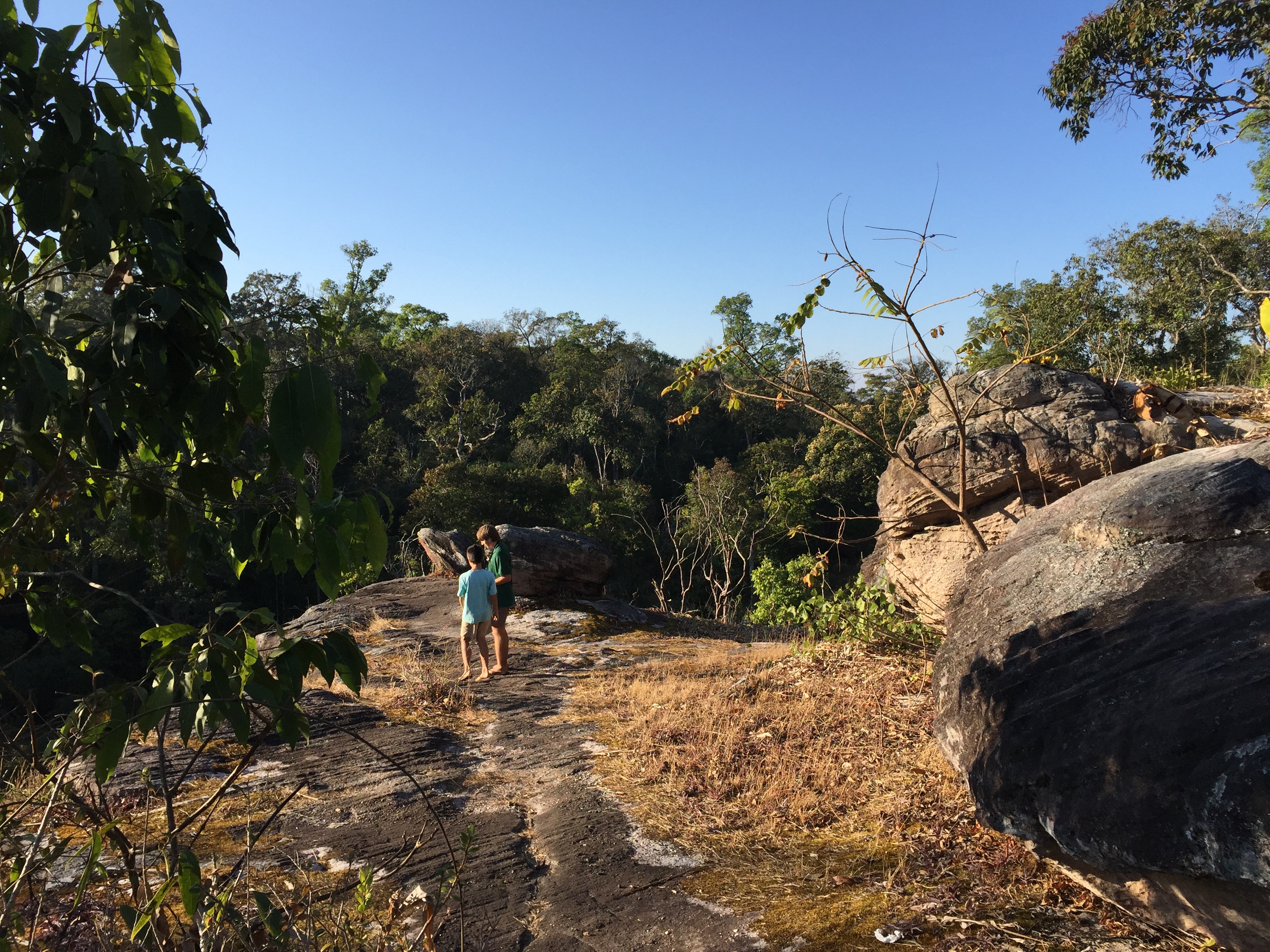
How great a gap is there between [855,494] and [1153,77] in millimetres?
14472

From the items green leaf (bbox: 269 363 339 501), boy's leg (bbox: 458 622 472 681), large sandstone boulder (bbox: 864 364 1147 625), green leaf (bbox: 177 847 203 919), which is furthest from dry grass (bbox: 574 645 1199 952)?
green leaf (bbox: 269 363 339 501)

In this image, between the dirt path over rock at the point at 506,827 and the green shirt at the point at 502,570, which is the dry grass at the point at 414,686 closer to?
the dirt path over rock at the point at 506,827

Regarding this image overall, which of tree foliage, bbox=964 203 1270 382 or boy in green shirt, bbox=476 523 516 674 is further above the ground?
tree foliage, bbox=964 203 1270 382

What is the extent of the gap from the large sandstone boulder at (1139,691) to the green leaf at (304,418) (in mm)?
2571

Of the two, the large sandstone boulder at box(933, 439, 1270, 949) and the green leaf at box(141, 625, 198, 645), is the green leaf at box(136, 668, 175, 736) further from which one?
the large sandstone boulder at box(933, 439, 1270, 949)

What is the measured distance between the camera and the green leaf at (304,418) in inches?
55.0

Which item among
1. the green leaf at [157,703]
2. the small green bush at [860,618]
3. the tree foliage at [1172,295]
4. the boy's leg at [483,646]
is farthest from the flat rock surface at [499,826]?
the tree foliage at [1172,295]

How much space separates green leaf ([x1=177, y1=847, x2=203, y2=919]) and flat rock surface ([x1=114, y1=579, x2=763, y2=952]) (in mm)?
366

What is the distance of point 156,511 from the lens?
1.87 meters

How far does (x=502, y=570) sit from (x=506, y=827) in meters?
4.34

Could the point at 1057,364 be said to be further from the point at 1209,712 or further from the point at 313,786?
the point at 313,786

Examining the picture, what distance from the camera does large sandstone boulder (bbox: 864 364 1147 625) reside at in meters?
6.98

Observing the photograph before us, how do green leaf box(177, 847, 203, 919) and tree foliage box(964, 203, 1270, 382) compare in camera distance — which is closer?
green leaf box(177, 847, 203, 919)

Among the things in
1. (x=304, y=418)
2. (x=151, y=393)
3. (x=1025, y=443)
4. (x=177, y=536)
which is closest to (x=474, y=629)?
(x=1025, y=443)
